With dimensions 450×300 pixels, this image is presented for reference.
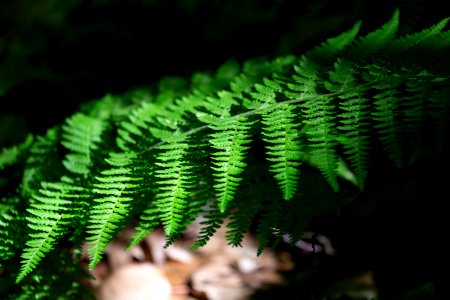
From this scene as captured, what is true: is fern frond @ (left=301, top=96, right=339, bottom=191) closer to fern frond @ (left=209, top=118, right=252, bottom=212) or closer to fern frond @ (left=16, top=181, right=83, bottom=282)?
fern frond @ (left=209, top=118, right=252, bottom=212)

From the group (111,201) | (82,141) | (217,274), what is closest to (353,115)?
(111,201)

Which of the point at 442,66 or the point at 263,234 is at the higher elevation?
the point at 442,66

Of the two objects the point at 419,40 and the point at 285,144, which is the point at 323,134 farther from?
the point at 419,40

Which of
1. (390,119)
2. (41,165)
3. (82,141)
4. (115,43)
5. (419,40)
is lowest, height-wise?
(41,165)

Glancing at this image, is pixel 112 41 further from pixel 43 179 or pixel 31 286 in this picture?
pixel 31 286

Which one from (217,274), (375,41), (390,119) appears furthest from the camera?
(217,274)

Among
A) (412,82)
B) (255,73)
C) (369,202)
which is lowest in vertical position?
(369,202)

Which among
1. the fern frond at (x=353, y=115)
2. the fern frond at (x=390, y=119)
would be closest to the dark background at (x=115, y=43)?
the fern frond at (x=353, y=115)

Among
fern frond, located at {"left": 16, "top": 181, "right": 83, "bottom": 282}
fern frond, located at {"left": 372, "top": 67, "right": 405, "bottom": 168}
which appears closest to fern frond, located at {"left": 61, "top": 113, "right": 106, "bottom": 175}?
fern frond, located at {"left": 16, "top": 181, "right": 83, "bottom": 282}

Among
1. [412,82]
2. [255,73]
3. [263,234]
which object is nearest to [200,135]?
[263,234]
